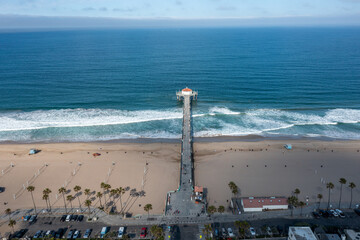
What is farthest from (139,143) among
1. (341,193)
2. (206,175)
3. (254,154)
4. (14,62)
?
(14,62)

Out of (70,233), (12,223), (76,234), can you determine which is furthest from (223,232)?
(12,223)

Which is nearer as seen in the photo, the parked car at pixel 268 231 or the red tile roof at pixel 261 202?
the parked car at pixel 268 231

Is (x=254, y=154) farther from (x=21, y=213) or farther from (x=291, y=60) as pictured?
(x=291, y=60)

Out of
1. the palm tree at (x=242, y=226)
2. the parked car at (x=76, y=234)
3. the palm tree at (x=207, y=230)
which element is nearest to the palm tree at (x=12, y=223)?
the parked car at (x=76, y=234)

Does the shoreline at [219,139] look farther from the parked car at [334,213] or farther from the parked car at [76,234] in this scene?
the parked car at [76,234]

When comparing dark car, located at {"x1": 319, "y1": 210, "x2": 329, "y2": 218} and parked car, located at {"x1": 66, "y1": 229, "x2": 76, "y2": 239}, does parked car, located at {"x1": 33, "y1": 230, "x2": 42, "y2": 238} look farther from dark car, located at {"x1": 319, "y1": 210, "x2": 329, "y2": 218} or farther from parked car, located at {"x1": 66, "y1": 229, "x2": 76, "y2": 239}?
dark car, located at {"x1": 319, "y1": 210, "x2": 329, "y2": 218}

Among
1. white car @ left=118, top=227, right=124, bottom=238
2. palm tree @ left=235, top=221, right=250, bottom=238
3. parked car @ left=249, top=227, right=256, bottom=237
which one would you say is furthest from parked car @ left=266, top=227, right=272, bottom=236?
white car @ left=118, top=227, right=124, bottom=238
